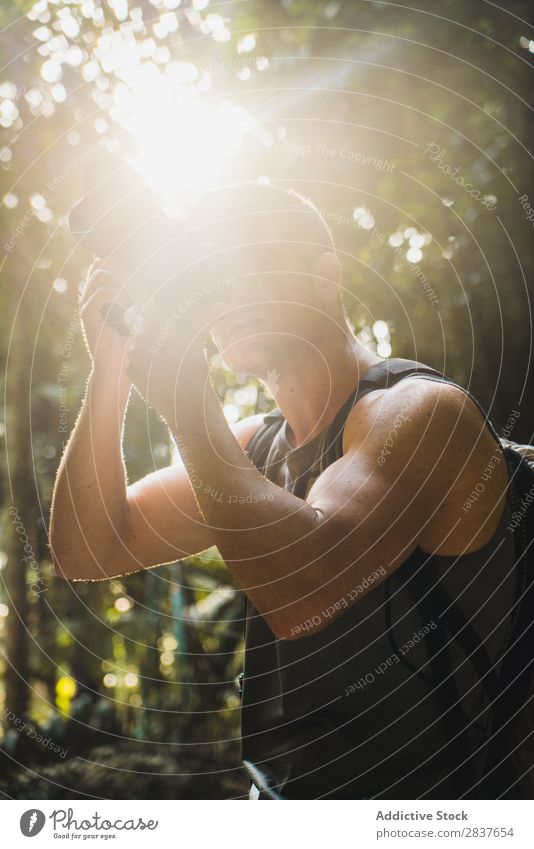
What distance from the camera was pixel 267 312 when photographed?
1.34m

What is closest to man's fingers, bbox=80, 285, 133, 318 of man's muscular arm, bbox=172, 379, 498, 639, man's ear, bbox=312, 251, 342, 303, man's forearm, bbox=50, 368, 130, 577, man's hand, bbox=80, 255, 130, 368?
man's hand, bbox=80, 255, 130, 368

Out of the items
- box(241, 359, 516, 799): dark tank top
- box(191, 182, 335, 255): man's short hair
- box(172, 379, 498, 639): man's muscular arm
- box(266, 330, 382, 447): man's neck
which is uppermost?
box(191, 182, 335, 255): man's short hair

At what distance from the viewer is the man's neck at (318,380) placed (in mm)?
1310

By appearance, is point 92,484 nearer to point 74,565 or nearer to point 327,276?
point 74,565

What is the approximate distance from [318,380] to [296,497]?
486 millimetres

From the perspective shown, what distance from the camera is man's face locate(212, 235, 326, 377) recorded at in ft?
4.39

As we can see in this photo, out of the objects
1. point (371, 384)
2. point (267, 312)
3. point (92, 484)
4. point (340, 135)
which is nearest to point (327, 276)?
point (267, 312)

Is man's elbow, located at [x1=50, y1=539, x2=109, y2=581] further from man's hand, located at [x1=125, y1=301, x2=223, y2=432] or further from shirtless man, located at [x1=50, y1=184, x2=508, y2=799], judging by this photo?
man's hand, located at [x1=125, y1=301, x2=223, y2=432]

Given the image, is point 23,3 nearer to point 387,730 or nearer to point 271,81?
point 271,81

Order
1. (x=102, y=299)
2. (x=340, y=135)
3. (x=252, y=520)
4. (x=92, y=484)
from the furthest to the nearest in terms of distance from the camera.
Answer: (x=340, y=135)
(x=92, y=484)
(x=102, y=299)
(x=252, y=520)
